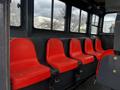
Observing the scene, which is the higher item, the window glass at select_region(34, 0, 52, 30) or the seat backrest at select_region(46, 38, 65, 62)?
the window glass at select_region(34, 0, 52, 30)

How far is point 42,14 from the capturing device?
2.88m

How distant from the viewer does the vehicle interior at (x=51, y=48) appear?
1.32 m

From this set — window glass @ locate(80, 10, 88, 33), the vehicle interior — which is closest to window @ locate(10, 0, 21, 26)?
the vehicle interior

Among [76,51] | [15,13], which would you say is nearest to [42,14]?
[15,13]

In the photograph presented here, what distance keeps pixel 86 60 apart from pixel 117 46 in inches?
70.3

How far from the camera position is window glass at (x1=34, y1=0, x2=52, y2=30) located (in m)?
2.74

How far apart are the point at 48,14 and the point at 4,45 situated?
2048 millimetres

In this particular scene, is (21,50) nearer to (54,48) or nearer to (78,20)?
(54,48)

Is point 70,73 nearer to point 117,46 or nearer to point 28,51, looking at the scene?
point 28,51

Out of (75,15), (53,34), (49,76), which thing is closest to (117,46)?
(49,76)

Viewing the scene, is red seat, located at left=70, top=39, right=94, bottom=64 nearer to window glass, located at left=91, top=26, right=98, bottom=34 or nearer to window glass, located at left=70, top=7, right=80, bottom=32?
window glass, located at left=70, top=7, right=80, bottom=32

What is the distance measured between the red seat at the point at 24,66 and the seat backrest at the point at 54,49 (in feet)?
1.39

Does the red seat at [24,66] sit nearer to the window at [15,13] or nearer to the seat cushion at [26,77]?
the seat cushion at [26,77]

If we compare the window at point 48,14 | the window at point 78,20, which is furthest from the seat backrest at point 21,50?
the window at point 78,20
